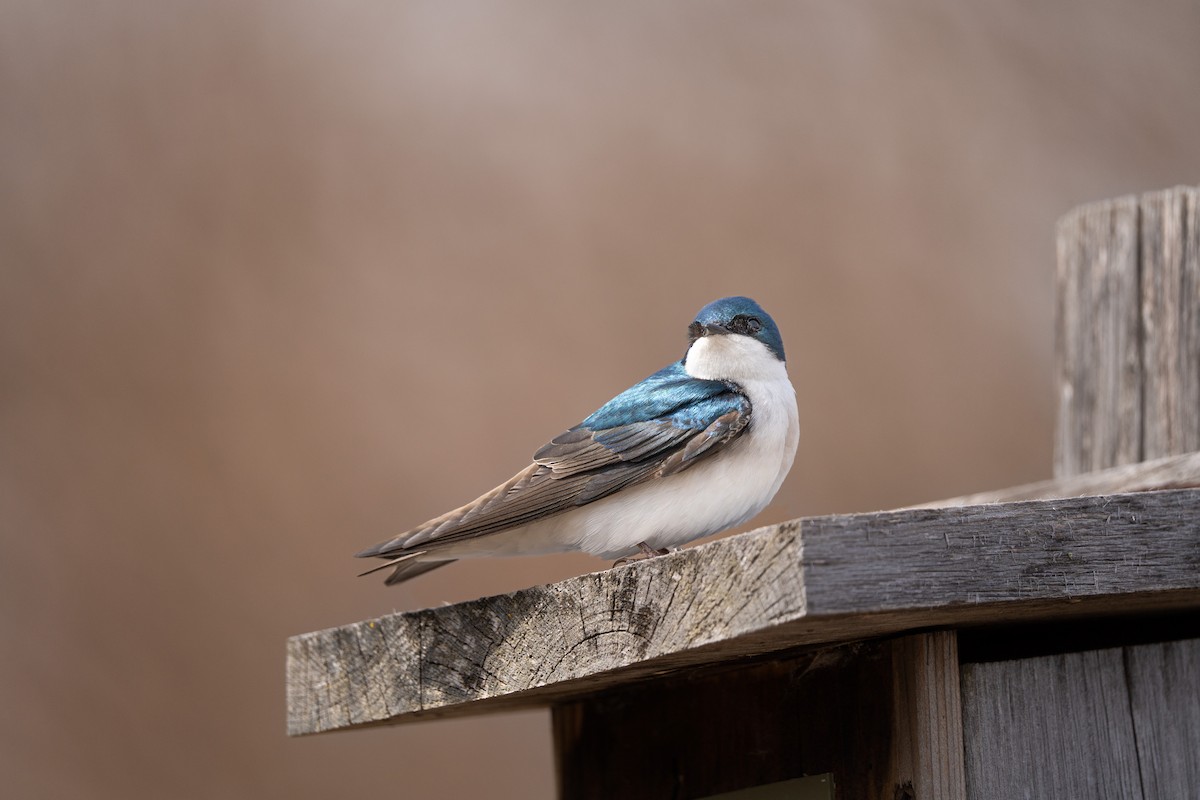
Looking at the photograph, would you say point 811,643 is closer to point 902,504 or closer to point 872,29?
point 902,504

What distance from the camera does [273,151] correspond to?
4746mm

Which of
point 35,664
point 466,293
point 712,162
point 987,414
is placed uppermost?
point 712,162

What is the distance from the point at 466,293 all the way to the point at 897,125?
1635 millimetres

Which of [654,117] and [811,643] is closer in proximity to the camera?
[811,643]

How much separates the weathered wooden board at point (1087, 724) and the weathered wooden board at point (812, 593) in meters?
0.09

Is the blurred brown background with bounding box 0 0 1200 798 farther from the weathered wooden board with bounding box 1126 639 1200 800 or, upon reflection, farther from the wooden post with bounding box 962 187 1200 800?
the weathered wooden board with bounding box 1126 639 1200 800

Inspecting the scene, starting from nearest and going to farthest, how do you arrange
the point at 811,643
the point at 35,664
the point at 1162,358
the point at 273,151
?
the point at 811,643 → the point at 1162,358 → the point at 35,664 → the point at 273,151

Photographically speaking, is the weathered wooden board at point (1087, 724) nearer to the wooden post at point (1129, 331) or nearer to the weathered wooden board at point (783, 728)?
→ the weathered wooden board at point (783, 728)

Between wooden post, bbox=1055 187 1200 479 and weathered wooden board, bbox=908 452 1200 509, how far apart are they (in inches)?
2.8

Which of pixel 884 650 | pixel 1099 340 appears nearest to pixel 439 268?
pixel 1099 340

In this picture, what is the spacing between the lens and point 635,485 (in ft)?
6.00

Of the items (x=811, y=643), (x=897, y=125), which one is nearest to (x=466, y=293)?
(x=897, y=125)

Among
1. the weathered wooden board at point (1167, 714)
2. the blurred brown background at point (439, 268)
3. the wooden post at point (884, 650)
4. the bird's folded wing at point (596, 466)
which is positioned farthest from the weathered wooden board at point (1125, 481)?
the blurred brown background at point (439, 268)

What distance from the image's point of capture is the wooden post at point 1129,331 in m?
2.41
